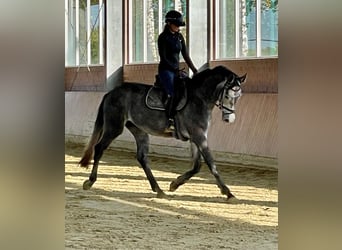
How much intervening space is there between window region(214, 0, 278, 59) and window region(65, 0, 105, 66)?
3.18 m

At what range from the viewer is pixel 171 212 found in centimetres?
602

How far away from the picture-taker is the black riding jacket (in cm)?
669

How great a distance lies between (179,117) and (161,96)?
12.8 inches

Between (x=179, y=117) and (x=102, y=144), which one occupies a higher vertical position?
(x=179, y=117)

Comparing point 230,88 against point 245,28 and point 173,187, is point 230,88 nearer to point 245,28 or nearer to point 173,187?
point 173,187

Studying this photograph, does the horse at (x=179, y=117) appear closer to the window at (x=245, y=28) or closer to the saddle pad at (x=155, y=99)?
the saddle pad at (x=155, y=99)

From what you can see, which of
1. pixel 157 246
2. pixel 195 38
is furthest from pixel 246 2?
pixel 157 246

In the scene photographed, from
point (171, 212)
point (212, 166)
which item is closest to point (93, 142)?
point (212, 166)

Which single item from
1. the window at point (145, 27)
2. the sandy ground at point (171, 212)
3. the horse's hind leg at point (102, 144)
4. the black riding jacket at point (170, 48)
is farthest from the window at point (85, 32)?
the black riding jacket at point (170, 48)

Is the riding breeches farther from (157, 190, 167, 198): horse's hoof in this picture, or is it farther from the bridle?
(157, 190, 167, 198): horse's hoof

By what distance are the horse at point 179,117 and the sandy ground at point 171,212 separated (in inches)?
11.8

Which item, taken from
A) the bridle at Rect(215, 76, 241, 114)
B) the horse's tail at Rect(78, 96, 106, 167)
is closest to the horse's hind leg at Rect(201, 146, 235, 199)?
the bridle at Rect(215, 76, 241, 114)

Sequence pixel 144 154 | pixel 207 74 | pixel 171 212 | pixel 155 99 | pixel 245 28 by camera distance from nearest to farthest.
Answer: pixel 171 212 < pixel 207 74 < pixel 155 99 < pixel 144 154 < pixel 245 28
